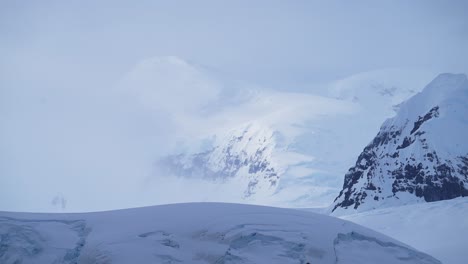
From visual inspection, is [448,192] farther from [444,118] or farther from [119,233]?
[119,233]

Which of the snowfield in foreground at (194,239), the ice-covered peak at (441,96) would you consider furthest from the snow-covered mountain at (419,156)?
the snowfield in foreground at (194,239)

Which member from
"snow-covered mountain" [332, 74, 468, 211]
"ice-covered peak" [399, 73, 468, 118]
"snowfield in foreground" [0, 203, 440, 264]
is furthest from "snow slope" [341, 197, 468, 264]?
"ice-covered peak" [399, 73, 468, 118]

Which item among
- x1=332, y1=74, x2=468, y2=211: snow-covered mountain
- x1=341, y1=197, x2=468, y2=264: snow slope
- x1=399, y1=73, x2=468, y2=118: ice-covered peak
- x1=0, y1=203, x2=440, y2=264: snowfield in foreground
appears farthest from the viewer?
x1=399, y1=73, x2=468, y2=118: ice-covered peak

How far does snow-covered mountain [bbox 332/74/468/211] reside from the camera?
47281 mm

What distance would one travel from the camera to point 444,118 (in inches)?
1994

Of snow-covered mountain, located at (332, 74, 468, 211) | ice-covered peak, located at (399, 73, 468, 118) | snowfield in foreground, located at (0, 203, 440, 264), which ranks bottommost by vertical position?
snowfield in foreground, located at (0, 203, 440, 264)

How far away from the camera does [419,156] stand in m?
49.6

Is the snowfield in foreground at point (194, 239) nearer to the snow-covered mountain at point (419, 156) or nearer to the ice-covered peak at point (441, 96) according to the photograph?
the snow-covered mountain at point (419, 156)

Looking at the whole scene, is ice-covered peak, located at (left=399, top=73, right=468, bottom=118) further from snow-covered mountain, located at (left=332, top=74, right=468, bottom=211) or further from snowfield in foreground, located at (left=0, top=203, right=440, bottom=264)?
snowfield in foreground, located at (left=0, top=203, right=440, bottom=264)

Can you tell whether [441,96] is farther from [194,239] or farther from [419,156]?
[194,239]

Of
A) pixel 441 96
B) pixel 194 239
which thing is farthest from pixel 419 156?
pixel 194 239

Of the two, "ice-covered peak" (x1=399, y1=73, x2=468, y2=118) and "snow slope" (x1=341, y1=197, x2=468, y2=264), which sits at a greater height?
"ice-covered peak" (x1=399, y1=73, x2=468, y2=118)

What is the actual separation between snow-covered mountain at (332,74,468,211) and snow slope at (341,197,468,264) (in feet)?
77.1

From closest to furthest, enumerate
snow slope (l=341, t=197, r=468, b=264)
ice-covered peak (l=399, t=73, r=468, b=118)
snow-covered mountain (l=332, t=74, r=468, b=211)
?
snow slope (l=341, t=197, r=468, b=264) < snow-covered mountain (l=332, t=74, r=468, b=211) < ice-covered peak (l=399, t=73, r=468, b=118)
